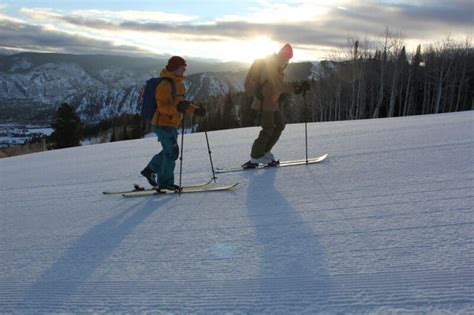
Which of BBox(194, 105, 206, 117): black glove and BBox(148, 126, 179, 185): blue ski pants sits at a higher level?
BBox(194, 105, 206, 117): black glove

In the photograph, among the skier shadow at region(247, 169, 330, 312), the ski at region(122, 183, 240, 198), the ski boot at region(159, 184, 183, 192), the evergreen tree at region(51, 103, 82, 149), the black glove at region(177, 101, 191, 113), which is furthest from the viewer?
the evergreen tree at region(51, 103, 82, 149)

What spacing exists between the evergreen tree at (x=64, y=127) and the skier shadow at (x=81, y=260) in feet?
149

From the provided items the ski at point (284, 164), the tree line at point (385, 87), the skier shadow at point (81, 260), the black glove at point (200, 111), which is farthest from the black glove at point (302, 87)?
the tree line at point (385, 87)

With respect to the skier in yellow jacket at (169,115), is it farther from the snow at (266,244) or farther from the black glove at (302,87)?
the black glove at (302,87)

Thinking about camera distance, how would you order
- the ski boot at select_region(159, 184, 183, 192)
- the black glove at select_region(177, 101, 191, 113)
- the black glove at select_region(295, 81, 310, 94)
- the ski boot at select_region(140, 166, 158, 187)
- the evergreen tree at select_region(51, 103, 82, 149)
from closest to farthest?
the black glove at select_region(177, 101, 191, 113), the ski boot at select_region(159, 184, 183, 192), the ski boot at select_region(140, 166, 158, 187), the black glove at select_region(295, 81, 310, 94), the evergreen tree at select_region(51, 103, 82, 149)

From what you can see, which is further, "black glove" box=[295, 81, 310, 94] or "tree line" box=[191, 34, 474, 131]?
"tree line" box=[191, 34, 474, 131]

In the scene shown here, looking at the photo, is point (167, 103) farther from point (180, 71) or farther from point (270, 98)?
point (270, 98)

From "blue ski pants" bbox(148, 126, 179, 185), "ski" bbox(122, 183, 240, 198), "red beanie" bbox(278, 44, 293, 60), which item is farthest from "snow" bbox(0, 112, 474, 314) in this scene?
"red beanie" bbox(278, 44, 293, 60)

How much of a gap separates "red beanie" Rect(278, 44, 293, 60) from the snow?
179 cm

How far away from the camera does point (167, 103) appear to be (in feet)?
19.5

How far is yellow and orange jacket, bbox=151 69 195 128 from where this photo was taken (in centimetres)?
586

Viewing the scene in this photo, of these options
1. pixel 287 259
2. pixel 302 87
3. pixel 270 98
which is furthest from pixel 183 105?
pixel 287 259

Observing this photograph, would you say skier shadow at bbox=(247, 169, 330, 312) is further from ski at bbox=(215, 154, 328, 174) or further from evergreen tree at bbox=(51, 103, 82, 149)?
evergreen tree at bbox=(51, 103, 82, 149)

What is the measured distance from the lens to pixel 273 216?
4523 millimetres
